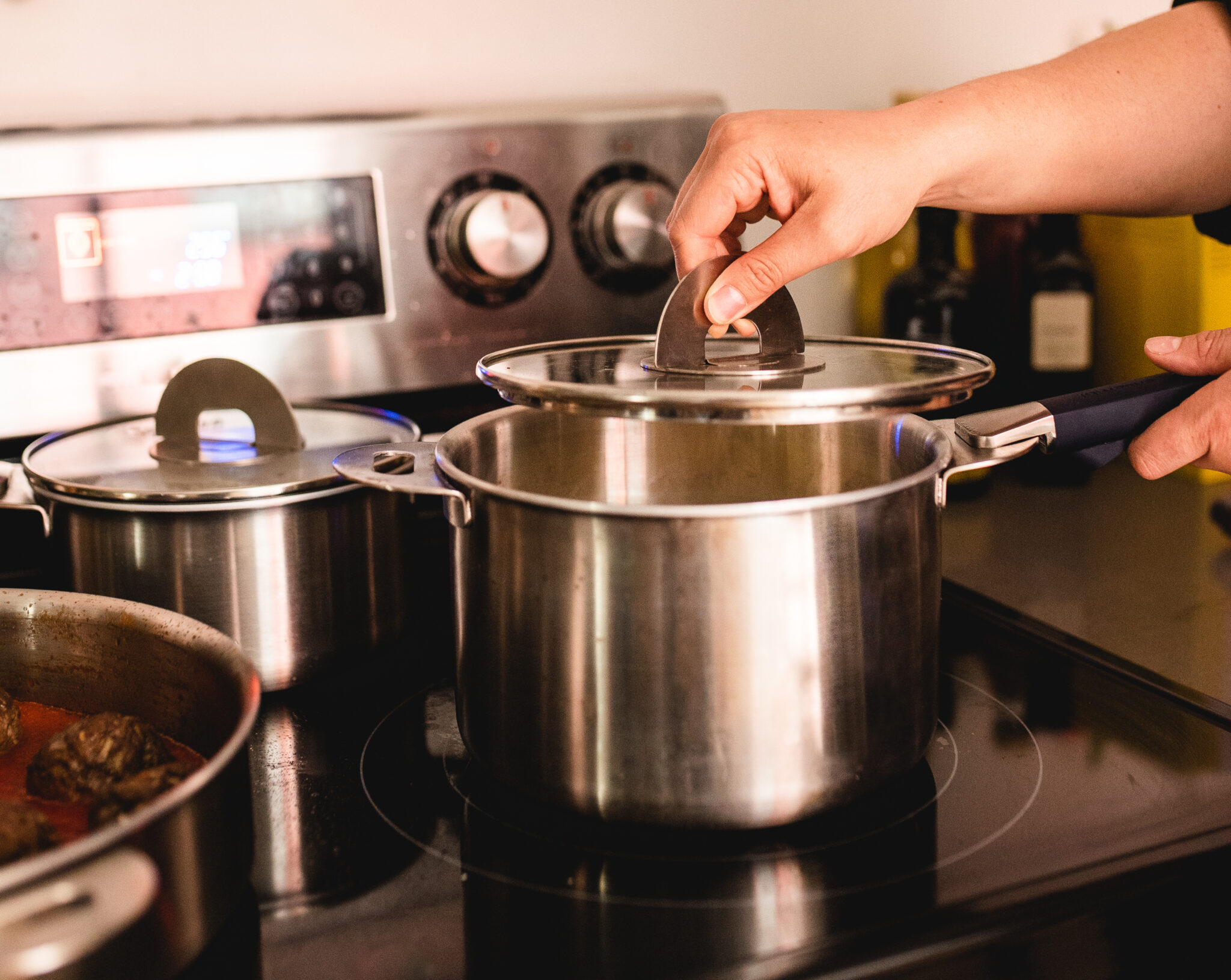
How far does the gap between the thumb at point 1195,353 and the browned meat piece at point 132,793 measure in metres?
0.53

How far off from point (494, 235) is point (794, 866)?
55cm

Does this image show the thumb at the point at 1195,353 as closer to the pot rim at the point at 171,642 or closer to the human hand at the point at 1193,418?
the human hand at the point at 1193,418

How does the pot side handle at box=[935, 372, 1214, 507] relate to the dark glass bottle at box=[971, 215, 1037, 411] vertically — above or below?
below

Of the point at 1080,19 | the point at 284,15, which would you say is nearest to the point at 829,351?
the point at 284,15

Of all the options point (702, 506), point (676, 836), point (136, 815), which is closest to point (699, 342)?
point (702, 506)

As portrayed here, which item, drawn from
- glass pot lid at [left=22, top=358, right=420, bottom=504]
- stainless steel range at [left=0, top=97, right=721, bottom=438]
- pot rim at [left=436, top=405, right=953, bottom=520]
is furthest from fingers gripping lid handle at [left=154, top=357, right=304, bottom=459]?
pot rim at [left=436, top=405, right=953, bottom=520]

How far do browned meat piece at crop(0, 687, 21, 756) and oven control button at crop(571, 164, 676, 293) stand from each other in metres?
0.55

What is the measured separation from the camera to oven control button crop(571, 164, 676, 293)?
940 mm

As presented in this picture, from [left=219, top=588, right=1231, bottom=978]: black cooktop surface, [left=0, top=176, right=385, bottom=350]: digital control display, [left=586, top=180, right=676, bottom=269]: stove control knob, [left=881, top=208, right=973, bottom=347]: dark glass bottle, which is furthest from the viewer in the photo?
[left=881, top=208, right=973, bottom=347]: dark glass bottle

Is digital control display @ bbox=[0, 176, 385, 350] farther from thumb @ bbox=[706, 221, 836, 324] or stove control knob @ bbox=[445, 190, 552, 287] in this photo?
thumb @ bbox=[706, 221, 836, 324]

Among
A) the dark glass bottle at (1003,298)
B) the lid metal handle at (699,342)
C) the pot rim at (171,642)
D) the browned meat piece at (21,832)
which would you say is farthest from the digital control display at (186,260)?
the dark glass bottle at (1003,298)

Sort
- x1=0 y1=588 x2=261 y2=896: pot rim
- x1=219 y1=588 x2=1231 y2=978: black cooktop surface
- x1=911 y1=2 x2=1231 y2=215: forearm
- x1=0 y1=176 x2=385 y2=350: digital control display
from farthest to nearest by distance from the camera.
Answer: x1=0 y1=176 x2=385 y2=350: digital control display
x1=911 y1=2 x2=1231 y2=215: forearm
x1=219 y1=588 x2=1231 y2=978: black cooktop surface
x1=0 y1=588 x2=261 y2=896: pot rim

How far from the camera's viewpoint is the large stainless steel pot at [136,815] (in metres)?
→ 0.37

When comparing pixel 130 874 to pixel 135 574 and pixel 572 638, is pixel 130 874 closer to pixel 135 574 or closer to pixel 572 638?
pixel 572 638
